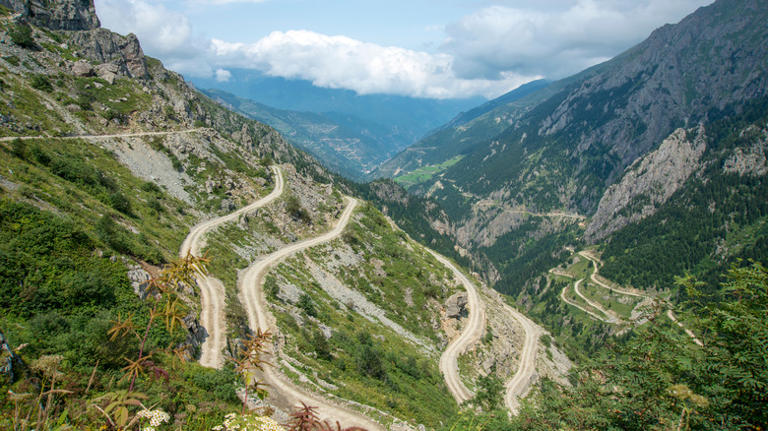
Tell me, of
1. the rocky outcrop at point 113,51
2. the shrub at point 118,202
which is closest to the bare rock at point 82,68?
the rocky outcrop at point 113,51

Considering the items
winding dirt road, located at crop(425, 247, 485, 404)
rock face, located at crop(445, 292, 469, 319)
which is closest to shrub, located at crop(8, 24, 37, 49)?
rock face, located at crop(445, 292, 469, 319)

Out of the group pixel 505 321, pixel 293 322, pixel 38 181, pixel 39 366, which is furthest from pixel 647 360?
pixel 505 321

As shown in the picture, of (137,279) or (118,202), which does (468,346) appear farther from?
(118,202)

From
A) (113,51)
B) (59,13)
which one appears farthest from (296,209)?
(59,13)

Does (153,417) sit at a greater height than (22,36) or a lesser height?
lesser

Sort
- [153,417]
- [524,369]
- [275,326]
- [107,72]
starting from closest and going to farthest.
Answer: [153,417] < [275,326] < [524,369] < [107,72]

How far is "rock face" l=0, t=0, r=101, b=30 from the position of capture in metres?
78.3

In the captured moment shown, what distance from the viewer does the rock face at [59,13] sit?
7831 cm

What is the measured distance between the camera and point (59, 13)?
86000 millimetres

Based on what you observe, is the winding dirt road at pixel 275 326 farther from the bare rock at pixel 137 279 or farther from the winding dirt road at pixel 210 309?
the bare rock at pixel 137 279

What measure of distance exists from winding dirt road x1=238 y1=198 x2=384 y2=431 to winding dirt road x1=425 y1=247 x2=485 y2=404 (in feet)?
92.3

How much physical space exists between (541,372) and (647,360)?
6486 cm

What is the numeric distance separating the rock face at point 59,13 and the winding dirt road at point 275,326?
81.3m

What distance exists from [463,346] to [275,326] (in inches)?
1631
